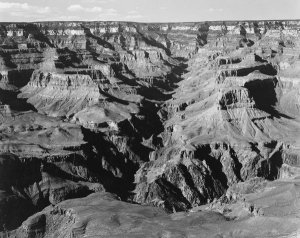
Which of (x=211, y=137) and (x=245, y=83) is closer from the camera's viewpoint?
(x=211, y=137)

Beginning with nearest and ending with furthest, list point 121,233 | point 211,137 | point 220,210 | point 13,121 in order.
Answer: point 121,233 → point 220,210 → point 211,137 → point 13,121

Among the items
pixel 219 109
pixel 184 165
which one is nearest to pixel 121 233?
pixel 184 165

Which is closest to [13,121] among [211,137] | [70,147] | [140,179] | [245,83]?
[70,147]

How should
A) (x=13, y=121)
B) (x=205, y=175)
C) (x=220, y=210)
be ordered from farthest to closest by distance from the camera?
(x=13, y=121) → (x=205, y=175) → (x=220, y=210)

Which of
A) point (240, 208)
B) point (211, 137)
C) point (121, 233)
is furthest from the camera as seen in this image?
point (211, 137)

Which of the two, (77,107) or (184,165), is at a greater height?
(77,107)

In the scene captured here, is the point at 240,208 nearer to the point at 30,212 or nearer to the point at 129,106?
the point at 30,212

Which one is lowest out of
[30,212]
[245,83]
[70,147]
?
[30,212]

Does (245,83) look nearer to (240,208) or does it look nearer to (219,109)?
(219,109)

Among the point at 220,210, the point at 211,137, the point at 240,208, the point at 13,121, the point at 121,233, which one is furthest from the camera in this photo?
the point at 13,121
